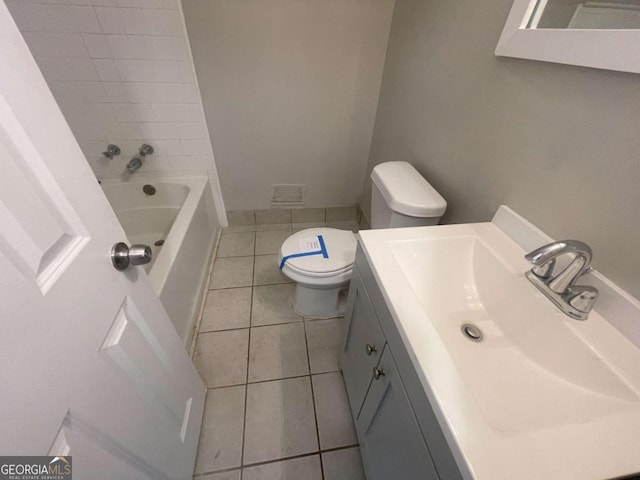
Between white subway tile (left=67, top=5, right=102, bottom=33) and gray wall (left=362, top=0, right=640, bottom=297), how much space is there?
1.49 metres

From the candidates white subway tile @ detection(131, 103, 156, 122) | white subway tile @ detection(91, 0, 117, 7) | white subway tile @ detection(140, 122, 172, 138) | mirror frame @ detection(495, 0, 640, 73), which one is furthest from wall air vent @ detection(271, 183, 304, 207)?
mirror frame @ detection(495, 0, 640, 73)

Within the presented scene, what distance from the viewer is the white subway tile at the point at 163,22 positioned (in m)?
1.28

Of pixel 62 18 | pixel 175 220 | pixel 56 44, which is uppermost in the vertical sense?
pixel 62 18

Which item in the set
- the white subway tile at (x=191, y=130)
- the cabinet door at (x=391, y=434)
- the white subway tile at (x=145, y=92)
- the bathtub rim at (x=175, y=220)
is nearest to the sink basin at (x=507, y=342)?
the cabinet door at (x=391, y=434)

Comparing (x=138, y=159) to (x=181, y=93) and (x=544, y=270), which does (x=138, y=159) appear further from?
(x=544, y=270)

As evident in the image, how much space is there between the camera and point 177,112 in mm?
1558

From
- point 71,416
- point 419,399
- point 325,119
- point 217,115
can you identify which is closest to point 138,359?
point 71,416

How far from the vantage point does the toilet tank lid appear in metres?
0.95

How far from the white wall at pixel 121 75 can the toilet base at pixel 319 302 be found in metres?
1.13

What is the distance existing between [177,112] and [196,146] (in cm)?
21

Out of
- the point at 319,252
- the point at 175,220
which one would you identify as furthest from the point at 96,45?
the point at 319,252

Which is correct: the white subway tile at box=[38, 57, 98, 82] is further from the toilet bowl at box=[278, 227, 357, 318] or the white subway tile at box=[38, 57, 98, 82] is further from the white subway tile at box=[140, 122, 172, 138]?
the toilet bowl at box=[278, 227, 357, 318]

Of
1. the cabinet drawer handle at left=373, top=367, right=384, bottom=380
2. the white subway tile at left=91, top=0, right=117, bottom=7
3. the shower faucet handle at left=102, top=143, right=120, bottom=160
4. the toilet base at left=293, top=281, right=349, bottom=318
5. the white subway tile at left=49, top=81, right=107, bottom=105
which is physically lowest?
the toilet base at left=293, top=281, right=349, bottom=318

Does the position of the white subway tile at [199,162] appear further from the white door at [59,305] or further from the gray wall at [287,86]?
the white door at [59,305]
